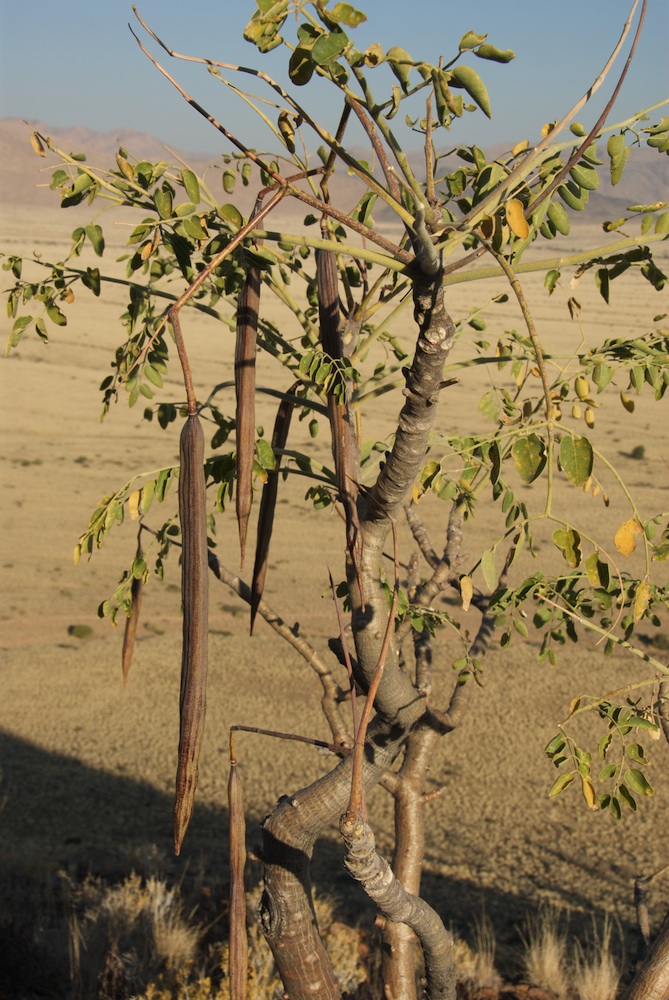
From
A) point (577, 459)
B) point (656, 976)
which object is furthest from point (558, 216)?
point (656, 976)

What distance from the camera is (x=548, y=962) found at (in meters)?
4.15

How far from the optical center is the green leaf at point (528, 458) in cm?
153

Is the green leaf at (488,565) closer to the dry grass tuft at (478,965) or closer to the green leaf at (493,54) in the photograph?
the green leaf at (493,54)

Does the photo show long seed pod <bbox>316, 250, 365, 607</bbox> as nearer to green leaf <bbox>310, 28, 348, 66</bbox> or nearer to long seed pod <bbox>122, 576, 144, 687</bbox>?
green leaf <bbox>310, 28, 348, 66</bbox>

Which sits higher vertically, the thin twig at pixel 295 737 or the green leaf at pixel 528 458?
the green leaf at pixel 528 458

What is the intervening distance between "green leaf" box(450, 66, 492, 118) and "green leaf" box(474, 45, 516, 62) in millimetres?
A: 31

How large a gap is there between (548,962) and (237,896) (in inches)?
A: 121

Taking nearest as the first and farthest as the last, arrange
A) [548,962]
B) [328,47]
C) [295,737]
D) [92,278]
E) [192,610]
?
[192,610], [328,47], [295,737], [92,278], [548,962]

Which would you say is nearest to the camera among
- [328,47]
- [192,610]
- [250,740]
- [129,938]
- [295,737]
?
[192,610]

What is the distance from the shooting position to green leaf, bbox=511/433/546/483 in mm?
1534

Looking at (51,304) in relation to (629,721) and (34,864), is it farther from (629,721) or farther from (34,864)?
(34,864)

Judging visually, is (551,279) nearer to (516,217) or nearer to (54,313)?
(516,217)

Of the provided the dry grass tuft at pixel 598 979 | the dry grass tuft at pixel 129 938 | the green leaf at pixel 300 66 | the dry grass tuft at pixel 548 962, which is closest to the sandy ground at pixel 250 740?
the dry grass tuft at pixel 548 962

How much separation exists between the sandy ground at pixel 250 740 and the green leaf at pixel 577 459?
5.80 feet
